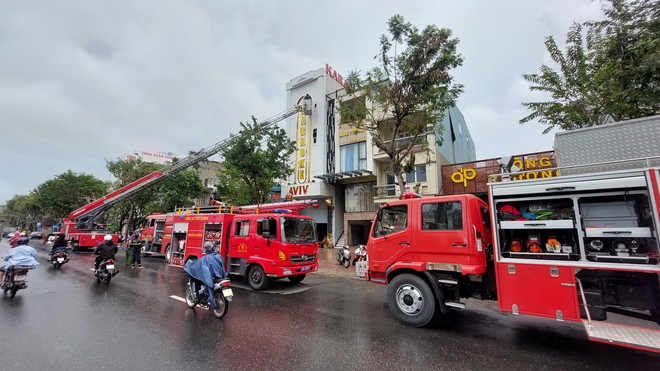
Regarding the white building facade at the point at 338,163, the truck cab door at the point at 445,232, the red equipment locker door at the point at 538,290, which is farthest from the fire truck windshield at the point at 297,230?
the white building facade at the point at 338,163

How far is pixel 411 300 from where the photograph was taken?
5645 mm

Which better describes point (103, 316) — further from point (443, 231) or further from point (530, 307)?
point (530, 307)

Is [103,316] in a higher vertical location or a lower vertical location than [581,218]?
lower

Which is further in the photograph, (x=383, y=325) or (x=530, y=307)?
(x=383, y=325)

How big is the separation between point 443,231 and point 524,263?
4.34 ft

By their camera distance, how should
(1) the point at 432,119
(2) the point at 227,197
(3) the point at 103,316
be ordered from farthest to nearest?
(2) the point at 227,197, (1) the point at 432,119, (3) the point at 103,316

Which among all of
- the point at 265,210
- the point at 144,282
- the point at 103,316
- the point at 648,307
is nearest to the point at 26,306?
the point at 103,316

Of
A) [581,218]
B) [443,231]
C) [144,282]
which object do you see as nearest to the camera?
[581,218]

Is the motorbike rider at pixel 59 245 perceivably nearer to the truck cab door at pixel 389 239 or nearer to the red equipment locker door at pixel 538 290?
the truck cab door at pixel 389 239

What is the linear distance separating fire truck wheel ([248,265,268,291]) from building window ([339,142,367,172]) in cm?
Result: 1374

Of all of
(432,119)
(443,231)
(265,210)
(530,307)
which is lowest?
(530,307)

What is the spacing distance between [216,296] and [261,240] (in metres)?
3.09

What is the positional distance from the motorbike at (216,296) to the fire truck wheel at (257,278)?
7.67 feet

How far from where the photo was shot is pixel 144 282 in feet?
31.8
